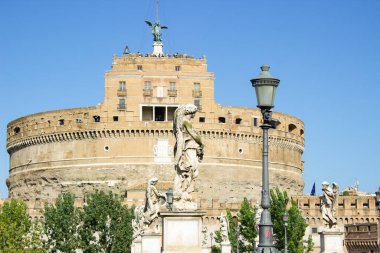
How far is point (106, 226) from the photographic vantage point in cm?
6675

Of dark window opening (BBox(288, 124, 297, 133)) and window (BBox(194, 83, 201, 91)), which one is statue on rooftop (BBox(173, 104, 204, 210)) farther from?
dark window opening (BBox(288, 124, 297, 133))

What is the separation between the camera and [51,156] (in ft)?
326

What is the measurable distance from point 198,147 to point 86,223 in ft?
165

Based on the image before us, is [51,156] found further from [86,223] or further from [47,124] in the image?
[86,223]

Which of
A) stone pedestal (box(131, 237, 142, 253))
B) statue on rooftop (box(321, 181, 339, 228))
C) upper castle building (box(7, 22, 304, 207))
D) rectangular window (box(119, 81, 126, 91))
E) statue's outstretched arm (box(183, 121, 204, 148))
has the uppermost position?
rectangular window (box(119, 81, 126, 91))

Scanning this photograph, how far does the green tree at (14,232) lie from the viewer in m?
59.0

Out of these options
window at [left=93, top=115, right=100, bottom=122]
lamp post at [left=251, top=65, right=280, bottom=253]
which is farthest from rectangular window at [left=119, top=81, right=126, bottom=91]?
lamp post at [left=251, top=65, right=280, bottom=253]

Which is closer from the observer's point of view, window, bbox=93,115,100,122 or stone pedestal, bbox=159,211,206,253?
stone pedestal, bbox=159,211,206,253

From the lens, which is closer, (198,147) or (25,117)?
(198,147)

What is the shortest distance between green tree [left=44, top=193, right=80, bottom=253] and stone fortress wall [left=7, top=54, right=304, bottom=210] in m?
25.5

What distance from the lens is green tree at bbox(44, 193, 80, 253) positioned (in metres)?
65.5

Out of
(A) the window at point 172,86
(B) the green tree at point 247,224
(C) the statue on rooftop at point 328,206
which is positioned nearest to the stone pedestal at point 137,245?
(C) the statue on rooftop at point 328,206

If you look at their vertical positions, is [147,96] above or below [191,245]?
above

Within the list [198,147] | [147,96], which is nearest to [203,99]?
[147,96]
